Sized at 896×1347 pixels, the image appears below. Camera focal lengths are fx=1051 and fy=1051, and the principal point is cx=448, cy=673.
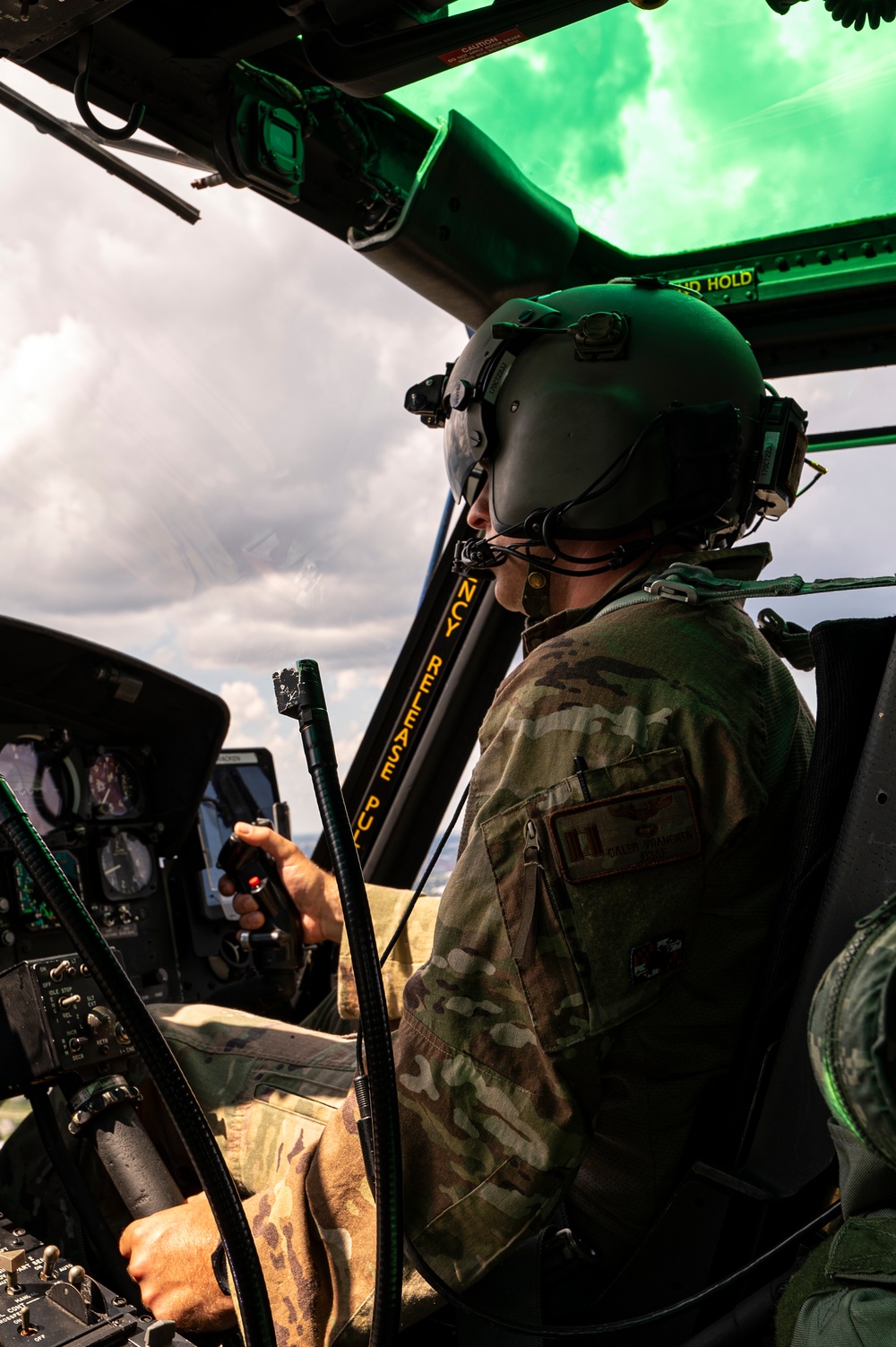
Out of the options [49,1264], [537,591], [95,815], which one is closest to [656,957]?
[537,591]

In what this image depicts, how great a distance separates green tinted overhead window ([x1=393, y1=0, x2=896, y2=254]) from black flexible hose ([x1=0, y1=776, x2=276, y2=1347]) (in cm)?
173

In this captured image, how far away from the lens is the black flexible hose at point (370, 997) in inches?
34.1

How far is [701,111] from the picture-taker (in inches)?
80.5

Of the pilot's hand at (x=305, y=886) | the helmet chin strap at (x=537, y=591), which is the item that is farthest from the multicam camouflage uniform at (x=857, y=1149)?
the pilot's hand at (x=305, y=886)

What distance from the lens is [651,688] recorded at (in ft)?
3.19

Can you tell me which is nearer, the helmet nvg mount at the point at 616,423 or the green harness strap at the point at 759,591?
the green harness strap at the point at 759,591

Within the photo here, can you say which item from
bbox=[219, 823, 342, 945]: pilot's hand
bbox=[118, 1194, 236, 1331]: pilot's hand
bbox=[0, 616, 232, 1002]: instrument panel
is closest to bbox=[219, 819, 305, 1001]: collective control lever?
bbox=[219, 823, 342, 945]: pilot's hand

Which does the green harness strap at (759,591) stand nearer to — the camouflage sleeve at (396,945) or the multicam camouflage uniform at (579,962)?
the multicam camouflage uniform at (579,962)

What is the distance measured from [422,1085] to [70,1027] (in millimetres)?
624

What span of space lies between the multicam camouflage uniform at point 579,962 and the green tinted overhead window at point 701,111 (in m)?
1.38

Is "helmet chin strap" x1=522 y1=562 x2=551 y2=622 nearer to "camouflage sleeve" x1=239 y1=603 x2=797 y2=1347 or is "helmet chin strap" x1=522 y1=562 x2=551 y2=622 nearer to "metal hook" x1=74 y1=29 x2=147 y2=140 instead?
"camouflage sleeve" x1=239 y1=603 x2=797 y2=1347

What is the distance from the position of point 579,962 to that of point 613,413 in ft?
2.10

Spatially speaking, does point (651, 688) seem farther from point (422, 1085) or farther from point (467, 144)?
point (467, 144)

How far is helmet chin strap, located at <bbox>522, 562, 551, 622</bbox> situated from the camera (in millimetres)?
1337
